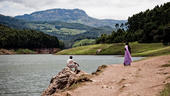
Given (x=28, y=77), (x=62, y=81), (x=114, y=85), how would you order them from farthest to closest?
1. (x=28, y=77)
2. (x=62, y=81)
3. (x=114, y=85)

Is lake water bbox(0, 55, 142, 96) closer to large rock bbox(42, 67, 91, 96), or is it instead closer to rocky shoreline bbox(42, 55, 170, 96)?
large rock bbox(42, 67, 91, 96)

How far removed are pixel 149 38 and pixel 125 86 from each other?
536 ft

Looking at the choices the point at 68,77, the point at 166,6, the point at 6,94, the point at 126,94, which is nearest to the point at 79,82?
the point at 68,77

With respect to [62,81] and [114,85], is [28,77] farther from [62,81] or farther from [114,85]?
[114,85]

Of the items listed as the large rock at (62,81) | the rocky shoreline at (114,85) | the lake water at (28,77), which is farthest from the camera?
the lake water at (28,77)

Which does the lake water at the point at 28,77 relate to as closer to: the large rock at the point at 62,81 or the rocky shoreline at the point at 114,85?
the large rock at the point at 62,81

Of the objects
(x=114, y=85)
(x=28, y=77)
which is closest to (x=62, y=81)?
(x=114, y=85)

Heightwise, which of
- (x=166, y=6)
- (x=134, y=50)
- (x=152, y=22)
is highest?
(x=166, y=6)

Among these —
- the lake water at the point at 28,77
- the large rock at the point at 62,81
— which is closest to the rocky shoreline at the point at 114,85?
the large rock at the point at 62,81

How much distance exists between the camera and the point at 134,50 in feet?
545

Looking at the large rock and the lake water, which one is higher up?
the large rock

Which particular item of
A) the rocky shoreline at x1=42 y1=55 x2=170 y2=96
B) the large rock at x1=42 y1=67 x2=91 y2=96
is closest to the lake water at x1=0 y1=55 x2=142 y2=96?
the large rock at x1=42 y1=67 x2=91 y2=96

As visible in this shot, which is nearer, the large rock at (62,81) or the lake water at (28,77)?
the large rock at (62,81)

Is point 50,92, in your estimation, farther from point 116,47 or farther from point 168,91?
point 116,47
